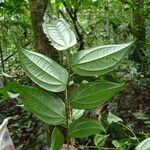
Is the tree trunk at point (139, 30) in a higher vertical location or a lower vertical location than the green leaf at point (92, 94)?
lower

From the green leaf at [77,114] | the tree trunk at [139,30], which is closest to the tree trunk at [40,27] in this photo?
the green leaf at [77,114]

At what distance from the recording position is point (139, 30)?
13.2ft

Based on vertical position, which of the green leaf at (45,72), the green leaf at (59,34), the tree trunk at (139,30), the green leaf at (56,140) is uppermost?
the green leaf at (59,34)

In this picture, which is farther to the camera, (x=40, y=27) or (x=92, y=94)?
(x=40, y=27)

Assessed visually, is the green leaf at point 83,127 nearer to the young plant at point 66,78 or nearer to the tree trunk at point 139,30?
the young plant at point 66,78

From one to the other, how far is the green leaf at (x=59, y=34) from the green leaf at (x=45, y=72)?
0.11 ft

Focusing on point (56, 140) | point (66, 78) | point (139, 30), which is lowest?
point (139, 30)

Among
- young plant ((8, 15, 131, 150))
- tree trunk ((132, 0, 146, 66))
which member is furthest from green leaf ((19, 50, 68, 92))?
tree trunk ((132, 0, 146, 66))

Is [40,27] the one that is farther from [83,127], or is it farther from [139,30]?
[139,30]

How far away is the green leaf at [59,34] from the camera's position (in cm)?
66

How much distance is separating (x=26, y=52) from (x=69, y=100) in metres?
0.11

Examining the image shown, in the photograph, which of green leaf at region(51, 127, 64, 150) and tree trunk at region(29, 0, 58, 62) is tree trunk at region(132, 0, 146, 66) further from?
green leaf at region(51, 127, 64, 150)

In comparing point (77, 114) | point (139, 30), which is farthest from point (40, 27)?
point (139, 30)

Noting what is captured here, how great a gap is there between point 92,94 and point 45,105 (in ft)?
0.26
